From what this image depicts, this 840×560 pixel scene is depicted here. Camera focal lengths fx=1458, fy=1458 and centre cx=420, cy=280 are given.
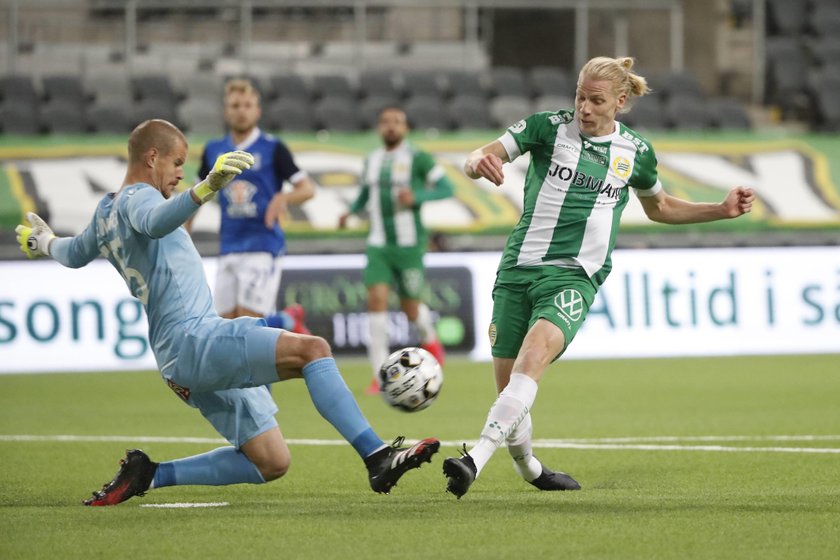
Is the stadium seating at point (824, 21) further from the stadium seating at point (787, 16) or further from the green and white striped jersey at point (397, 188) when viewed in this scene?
→ the green and white striped jersey at point (397, 188)

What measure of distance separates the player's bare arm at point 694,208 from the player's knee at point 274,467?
223cm

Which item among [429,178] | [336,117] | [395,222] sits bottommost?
[395,222]

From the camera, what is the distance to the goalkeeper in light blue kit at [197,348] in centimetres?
616

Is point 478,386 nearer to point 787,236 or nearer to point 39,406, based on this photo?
point 39,406

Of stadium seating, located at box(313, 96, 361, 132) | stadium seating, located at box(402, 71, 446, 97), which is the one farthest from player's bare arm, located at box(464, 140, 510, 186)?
stadium seating, located at box(402, 71, 446, 97)

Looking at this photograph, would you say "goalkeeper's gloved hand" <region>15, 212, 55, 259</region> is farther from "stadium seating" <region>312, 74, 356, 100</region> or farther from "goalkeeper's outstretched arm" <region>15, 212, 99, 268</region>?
"stadium seating" <region>312, 74, 356, 100</region>

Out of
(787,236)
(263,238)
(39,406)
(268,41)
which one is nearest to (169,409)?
(39,406)

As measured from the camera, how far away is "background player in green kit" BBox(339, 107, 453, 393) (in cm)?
1362

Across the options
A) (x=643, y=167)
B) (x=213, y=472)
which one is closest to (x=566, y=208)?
(x=643, y=167)

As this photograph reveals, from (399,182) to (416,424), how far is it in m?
3.81

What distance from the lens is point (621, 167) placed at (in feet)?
23.2

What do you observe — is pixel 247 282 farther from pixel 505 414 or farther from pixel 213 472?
pixel 505 414

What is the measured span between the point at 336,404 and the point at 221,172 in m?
1.15

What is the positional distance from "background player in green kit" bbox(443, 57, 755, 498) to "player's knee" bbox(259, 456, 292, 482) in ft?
3.41
